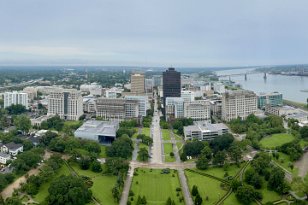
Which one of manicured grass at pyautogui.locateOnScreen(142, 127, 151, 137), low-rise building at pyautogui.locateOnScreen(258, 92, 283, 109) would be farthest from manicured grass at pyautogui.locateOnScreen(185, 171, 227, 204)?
low-rise building at pyautogui.locateOnScreen(258, 92, 283, 109)

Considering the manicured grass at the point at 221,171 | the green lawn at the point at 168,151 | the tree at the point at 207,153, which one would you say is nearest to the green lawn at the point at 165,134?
the green lawn at the point at 168,151

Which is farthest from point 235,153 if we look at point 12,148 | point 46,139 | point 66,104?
point 66,104

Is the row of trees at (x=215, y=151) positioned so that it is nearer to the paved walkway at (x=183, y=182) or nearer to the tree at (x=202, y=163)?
the tree at (x=202, y=163)

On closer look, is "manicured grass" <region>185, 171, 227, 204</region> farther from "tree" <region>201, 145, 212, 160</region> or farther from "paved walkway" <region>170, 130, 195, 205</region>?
"tree" <region>201, 145, 212, 160</region>

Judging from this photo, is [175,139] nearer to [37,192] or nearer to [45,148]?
[45,148]

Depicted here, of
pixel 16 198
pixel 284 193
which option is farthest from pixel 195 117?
pixel 16 198
